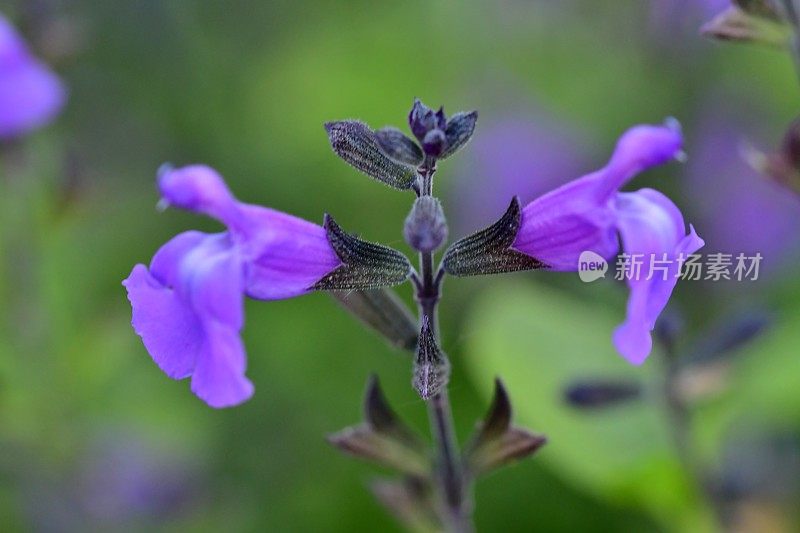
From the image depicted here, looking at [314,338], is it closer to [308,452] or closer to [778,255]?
[308,452]

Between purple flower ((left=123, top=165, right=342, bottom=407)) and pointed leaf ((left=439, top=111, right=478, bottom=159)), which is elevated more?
pointed leaf ((left=439, top=111, right=478, bottom=159))

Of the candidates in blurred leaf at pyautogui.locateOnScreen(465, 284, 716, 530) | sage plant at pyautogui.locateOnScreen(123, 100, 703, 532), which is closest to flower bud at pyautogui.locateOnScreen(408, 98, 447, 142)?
sage plant at pyautogui.locateOnScreen(123, 100, 703, 532)

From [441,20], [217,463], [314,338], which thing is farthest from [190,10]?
[217,463]

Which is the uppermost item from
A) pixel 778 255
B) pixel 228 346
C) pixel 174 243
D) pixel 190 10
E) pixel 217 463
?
pixel 190 10

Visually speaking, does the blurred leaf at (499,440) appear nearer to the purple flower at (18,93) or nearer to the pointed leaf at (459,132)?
the pointed leaf at (459,132)

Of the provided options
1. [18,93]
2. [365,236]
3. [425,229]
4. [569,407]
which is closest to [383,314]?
[425,229]

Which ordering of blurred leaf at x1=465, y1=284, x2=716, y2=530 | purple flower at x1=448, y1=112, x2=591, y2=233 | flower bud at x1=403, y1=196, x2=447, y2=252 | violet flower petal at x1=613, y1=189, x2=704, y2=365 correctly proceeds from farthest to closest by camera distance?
purple flower at x1=448, y1=112, x2=591, y2=233
blurred leaf at x1=465, y1=284, x2=716, y2=530
flower bud at x1=403, y1=196, x2=447, y2=252
violet flower petal at x1=613, y1=189, x2=704, y2=365

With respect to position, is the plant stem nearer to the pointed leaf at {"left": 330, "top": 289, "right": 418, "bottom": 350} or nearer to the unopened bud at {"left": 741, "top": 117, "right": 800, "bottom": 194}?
the pointed leaf at {"left": 330, "top": 289, "right": 418, "bottom": 350}

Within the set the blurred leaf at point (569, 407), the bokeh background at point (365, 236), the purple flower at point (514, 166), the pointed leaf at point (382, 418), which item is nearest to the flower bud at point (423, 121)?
the pointed leaf at point (382, 418)
